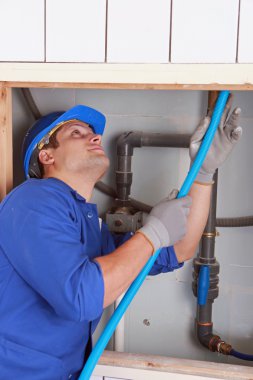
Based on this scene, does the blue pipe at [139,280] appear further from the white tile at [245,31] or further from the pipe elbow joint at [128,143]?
the pipe elbow joint at [128,143]

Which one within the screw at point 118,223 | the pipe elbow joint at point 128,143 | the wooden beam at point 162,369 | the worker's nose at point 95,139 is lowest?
the wooden beam at point 162,369

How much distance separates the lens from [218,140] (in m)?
1.29

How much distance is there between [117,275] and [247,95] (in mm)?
879

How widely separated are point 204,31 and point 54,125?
0.49 m

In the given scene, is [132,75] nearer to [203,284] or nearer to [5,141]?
[5,141]

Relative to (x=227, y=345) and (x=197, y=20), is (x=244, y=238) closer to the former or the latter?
(x=227, y=345)

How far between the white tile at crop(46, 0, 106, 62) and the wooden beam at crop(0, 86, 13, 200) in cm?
18

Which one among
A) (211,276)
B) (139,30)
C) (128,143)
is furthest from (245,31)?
(211,276)

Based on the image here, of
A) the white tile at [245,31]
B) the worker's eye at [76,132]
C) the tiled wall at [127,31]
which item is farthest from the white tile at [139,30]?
the worker's eye at [76,132]

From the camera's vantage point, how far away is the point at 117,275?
1024 mm

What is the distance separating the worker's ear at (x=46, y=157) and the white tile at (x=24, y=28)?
264 millimetres

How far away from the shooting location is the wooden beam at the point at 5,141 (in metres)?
1.28

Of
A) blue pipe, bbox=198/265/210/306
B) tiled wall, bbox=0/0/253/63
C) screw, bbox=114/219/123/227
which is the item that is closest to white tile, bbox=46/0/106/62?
tiled wall, bbox=0/0/253/63

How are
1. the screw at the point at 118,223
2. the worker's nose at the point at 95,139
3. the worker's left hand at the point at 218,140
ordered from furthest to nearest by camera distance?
1. the screw at the point at 118,223
2. the worker's nose at the point at 95,139
3. the worker's left hand at the point at 218,140
